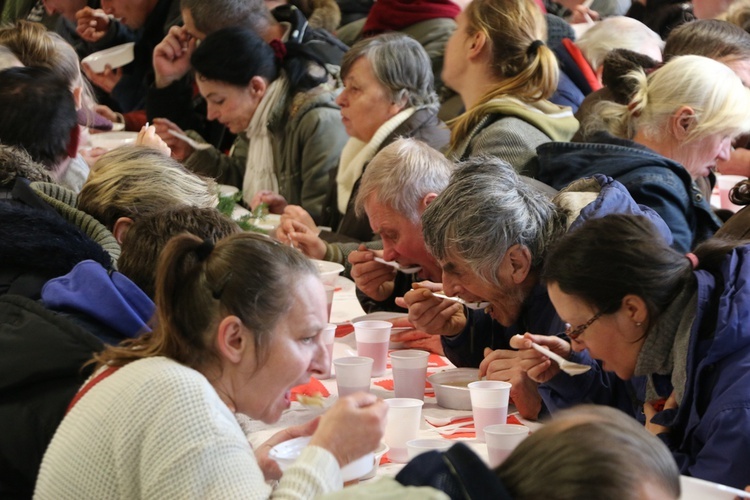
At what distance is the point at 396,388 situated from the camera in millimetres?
2742

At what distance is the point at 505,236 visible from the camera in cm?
274

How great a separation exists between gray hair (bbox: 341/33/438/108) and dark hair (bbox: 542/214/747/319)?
2.56 metres

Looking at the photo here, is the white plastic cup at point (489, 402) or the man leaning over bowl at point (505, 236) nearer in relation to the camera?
the white plastic cup at point (489, 402)

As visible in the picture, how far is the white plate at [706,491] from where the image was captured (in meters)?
1.73

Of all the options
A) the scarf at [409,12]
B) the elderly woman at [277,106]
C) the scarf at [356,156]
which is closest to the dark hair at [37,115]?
the scarf at [356,156]

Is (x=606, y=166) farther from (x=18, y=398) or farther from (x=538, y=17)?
(x=18, y=398)

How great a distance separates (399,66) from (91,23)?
11.3 ft

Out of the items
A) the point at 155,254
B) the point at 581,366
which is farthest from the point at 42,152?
the point at 581,366

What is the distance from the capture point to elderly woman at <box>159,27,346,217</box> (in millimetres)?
5445

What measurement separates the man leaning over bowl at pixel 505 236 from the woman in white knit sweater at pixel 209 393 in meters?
0.88

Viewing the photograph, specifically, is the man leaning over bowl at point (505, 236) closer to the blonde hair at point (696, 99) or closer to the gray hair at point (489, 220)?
the gray hair at point (489, 220)

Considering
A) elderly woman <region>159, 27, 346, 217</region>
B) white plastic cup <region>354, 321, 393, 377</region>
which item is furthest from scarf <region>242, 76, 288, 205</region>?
white plastic cup <region>354, 321, 393, 377</region>

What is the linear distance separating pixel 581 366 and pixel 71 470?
1.25 m

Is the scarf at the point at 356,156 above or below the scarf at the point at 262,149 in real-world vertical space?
above
